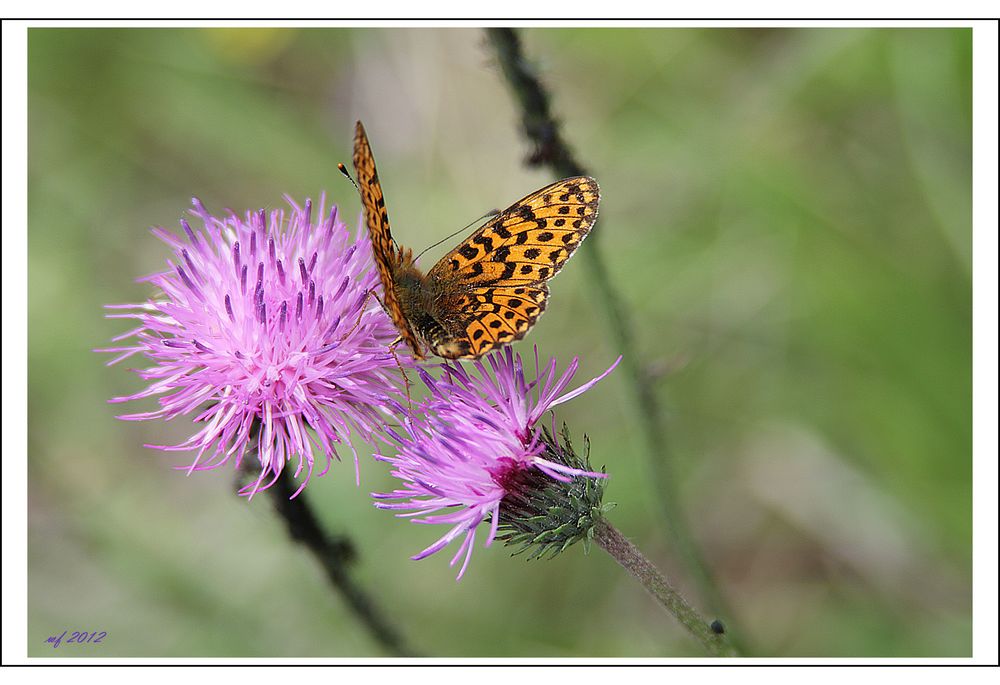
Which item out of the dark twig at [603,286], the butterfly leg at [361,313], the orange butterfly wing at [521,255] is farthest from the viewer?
the dark twig at [603,286]

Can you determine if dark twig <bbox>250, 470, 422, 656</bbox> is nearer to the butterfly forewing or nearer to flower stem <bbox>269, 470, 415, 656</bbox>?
flower stem <bbox>269, 470, 415, 656</bbox>

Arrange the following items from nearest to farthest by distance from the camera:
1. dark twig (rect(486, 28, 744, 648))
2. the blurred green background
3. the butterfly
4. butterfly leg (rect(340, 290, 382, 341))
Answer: the butterfly
butterfly leg (rect(340, 290, 382, 341))
dark twig (rect(486, 28, 744, 648))
the blurred green background

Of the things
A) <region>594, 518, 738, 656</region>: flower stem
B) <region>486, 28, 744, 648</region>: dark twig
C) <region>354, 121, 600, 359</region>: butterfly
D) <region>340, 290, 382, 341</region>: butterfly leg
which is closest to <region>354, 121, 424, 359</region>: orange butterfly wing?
<region>354, 121, 600, 359</region>: butterfly

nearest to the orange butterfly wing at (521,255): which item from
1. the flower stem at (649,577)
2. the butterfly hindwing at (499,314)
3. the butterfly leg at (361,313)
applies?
the butterfly hindwing at (499,314)

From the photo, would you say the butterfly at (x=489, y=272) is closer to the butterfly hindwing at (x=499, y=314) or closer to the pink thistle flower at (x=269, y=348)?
the butterfly hindwing at (x=499, y=314)

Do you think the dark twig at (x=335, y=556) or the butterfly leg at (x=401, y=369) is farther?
the dark twig at (x=335, y=556)

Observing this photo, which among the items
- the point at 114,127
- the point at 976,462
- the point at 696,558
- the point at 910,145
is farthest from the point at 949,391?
the point at 114,127

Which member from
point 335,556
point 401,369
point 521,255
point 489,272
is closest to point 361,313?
point 401,369
